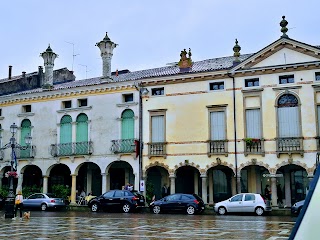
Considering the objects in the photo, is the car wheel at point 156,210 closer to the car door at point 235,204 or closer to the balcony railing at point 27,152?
the car door at point 235,204

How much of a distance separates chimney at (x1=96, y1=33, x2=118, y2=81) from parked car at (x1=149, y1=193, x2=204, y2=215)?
45.3ft

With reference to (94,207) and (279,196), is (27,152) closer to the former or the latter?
(94,207)

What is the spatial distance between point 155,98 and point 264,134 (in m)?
8.51

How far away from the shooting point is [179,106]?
103ft

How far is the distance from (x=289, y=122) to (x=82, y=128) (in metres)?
16.0

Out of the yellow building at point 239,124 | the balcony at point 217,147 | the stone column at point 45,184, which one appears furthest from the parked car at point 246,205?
the stone column at point 45,184

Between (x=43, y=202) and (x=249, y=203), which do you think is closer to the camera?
(x=249, y=203)

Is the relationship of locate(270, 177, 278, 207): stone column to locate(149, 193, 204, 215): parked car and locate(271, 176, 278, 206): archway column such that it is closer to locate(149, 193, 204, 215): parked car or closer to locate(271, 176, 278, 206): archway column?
locate(271, 176, 278, 206): archway column

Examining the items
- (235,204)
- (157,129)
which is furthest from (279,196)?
(157,129)

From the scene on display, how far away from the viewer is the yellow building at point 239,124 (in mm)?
28062

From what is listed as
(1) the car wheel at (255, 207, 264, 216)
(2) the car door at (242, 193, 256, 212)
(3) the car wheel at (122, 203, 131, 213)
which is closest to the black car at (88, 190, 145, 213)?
(3) the car wheel at (122, 203, 131, 213)

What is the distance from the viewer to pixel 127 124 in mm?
33062

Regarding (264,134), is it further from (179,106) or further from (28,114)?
(28,114)

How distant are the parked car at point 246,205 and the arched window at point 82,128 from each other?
43.7 ft
